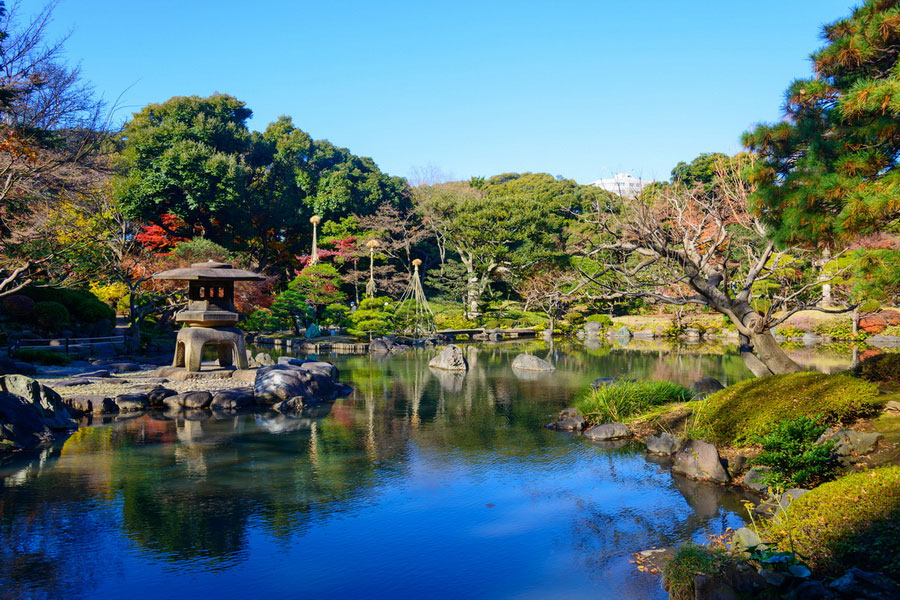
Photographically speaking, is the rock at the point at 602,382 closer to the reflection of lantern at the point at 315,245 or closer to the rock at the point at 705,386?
the rock at the point at 705,386

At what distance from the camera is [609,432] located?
31.8 feet

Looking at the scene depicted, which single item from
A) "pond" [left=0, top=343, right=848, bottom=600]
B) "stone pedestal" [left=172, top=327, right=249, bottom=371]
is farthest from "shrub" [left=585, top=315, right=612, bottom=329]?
"pond" [left=0, top=343, right=848, bottom=600]

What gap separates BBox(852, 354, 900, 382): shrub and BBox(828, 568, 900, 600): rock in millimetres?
5213

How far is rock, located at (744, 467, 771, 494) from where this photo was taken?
266 inches

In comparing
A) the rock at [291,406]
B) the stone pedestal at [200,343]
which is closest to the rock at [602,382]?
the rock at [291,406]

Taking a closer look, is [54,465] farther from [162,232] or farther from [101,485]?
[162,232]

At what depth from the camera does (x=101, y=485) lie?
24.0ft

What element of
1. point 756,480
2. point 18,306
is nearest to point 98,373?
point 18,306

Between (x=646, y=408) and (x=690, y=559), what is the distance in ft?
20.2

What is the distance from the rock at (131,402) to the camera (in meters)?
11.8

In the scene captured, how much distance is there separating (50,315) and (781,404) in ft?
65.2

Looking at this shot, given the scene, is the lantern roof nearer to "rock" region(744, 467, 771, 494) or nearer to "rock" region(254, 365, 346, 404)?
"rock" region(254, 365, 346, 404)

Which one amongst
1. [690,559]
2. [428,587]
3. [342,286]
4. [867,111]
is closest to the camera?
[690,559]

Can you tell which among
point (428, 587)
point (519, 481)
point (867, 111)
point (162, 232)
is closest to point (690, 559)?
point (428, 587)
